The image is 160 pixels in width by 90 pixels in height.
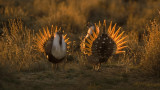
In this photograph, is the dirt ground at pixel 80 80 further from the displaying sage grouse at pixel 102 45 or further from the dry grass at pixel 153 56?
the displaying sage grouse at pixel 102 45

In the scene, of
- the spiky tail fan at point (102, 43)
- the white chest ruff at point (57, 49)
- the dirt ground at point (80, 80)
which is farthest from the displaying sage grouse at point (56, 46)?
the spiky tail fan at point (102, 43)

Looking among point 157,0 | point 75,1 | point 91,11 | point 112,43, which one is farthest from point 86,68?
point 157,0

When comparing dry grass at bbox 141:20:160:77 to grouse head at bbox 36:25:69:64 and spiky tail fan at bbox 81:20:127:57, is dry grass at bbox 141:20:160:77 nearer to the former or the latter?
spiky tail fan at bbox 81:20:127:57

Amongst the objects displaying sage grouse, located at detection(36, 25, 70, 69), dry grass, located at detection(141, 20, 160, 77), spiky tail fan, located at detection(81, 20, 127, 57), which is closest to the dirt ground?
dry grass, located at detection(141, 20, 160, 77)

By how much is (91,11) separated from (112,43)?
780 centimetres

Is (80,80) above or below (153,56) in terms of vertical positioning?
below

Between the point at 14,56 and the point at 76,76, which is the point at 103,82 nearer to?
the point at 76,76

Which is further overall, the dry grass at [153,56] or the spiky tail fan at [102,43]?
the dry grass at [153,56]

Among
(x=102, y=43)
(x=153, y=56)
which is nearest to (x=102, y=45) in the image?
(x=102, y=43)

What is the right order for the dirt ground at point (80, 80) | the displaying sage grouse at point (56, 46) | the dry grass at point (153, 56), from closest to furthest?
1. the dirt ground at point (80, 80)
2. the displaying sage grouse at point (56, 46)
3. the dry grass at point (153, 56)

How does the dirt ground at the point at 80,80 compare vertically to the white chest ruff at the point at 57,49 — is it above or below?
below

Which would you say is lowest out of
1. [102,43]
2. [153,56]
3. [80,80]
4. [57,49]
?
[80,80]

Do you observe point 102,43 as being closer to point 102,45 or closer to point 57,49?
point 102,45

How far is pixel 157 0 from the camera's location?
18375 mm
